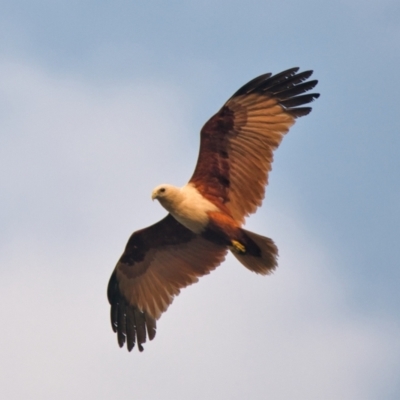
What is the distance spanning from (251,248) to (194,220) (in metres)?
0.87

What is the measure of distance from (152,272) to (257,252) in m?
2.18

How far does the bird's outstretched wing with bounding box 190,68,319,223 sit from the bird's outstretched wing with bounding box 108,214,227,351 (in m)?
1.09

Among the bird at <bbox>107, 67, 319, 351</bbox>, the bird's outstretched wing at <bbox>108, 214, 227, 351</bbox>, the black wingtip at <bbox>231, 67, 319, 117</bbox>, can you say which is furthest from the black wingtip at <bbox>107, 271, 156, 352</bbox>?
the black wingtip at <bbox>231, 67, 319, 117</bbox>

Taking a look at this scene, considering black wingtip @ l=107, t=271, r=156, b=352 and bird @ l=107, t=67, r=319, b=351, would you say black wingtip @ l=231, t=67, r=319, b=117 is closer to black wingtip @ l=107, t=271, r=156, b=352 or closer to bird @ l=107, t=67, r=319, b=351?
bird @ l=107, t=67, r=319, b=351

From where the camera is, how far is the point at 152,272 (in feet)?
55.6

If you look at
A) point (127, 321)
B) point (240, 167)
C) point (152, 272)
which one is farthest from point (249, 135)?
point (127, 321)

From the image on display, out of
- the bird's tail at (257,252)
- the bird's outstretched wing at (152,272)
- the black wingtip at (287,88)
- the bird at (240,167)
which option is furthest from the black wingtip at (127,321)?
the black wingtip at (287,88)

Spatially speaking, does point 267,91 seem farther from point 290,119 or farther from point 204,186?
point 204,186

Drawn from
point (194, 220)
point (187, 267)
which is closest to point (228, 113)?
point (194, 220)

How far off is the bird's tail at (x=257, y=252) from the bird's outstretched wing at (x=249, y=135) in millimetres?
410

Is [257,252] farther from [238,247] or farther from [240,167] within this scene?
[240,167]

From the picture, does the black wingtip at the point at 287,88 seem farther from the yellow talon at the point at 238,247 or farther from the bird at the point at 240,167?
the yellow talon at the point at 238,247

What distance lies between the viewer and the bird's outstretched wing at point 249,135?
15.5 m

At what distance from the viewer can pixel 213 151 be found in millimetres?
15547
